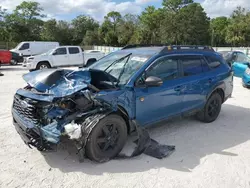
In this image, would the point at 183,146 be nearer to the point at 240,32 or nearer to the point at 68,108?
the point at 68,108

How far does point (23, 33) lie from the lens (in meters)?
47.2

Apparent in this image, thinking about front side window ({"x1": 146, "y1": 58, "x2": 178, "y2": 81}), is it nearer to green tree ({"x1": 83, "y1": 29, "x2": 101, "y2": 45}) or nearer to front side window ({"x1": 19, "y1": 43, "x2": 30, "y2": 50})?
front side window ({"x1": 19, "y1": 43, "x2": 30, "y2": 50})

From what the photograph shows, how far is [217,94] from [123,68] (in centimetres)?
249

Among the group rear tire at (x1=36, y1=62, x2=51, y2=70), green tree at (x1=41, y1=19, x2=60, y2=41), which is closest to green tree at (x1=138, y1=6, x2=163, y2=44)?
green tree at (x1=41, y1=19, x2=60, y2=41)

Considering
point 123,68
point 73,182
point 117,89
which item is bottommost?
point 73,182

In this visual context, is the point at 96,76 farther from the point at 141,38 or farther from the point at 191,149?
the point at 141,38

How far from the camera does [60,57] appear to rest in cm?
1499

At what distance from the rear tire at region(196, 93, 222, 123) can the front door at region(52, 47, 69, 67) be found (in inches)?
442

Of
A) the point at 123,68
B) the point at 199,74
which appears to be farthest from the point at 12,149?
the point at 199,74

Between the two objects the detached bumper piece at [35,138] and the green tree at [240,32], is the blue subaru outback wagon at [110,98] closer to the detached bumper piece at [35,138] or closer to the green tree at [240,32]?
the detached bumper piece at [35,138]

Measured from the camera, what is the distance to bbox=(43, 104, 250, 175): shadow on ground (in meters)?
3.51

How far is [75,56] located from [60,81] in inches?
483

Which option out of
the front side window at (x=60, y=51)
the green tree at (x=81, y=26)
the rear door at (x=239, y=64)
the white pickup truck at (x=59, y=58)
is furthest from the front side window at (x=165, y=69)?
the green tree at (x=81, y=26)

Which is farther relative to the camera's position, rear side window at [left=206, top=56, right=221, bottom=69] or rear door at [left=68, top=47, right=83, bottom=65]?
rear door at [left=68, top=47, right=83, bottom=65]
